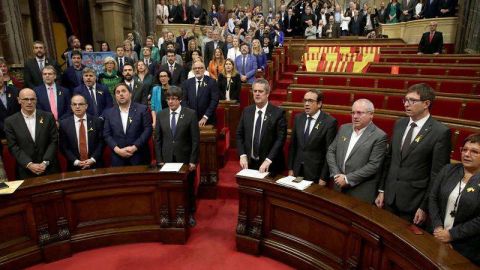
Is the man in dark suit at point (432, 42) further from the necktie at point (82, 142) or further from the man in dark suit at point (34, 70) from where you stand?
the man in dark suit at point (34, 70)

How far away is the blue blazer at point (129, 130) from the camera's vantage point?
247 cm

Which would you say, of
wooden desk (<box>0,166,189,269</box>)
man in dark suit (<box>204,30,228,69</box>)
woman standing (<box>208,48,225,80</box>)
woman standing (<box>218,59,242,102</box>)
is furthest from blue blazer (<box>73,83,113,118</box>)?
man in dark suit (<box>204,30,228,69</box>)

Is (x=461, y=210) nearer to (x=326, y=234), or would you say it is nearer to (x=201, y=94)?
(x=326, y=234)

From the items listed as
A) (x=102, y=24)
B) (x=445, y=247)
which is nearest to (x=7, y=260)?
(x=445, y=247)

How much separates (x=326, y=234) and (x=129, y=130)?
153 centimetres

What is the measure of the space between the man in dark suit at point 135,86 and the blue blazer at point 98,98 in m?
0.21

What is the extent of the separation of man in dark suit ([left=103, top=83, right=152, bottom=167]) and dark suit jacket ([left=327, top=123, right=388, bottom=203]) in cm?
136

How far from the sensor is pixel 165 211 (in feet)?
7.59

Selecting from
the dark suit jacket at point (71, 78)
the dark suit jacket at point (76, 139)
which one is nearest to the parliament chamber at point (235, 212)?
the dark suit jacket at point (76, 139)

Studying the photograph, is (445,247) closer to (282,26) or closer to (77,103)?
(77,103)

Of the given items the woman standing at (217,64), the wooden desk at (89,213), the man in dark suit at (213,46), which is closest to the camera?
the wooden desk at (89,213)

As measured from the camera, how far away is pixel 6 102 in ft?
8.84

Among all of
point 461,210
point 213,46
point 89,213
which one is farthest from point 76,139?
point 213,46

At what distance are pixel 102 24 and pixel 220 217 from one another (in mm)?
5909
